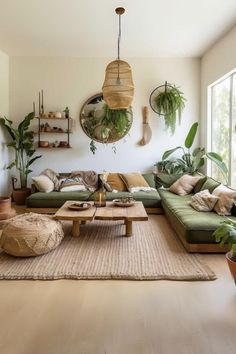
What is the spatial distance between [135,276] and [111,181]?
9.77 ft

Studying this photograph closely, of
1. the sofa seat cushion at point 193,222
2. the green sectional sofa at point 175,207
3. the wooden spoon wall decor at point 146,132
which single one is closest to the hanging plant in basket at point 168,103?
the wooden spoon wall decor at point 146,132

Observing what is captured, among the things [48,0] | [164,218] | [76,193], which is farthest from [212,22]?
[76,193]

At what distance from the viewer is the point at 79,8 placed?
379 cm

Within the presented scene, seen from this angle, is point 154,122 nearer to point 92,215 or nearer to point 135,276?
point 92,215

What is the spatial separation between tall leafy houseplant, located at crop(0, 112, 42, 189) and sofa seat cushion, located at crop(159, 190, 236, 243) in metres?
3.03

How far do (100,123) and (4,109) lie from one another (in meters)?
1.89

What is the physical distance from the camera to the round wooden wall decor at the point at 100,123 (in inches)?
237

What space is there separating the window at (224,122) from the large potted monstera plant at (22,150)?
3448 mm

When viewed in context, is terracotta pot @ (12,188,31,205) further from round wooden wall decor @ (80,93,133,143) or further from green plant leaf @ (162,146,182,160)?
green plant leaf @ (162,146,182,160)

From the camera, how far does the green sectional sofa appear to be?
11.0 feet

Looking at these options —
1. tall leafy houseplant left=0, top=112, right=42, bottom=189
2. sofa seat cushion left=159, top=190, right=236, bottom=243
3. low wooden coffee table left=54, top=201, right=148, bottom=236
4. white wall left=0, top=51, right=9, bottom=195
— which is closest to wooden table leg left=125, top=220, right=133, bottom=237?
low wooden coffee table left=54, top=201, right=148, bottom=236

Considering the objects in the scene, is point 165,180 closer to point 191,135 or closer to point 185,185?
point 185,185

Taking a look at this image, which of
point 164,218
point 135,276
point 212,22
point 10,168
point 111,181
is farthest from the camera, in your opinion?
point 10,168

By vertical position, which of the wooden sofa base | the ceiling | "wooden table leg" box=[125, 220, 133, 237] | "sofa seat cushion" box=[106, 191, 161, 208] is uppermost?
the ceiling
